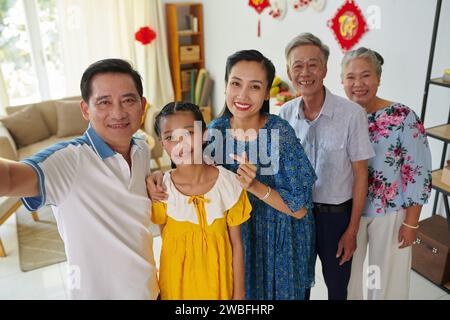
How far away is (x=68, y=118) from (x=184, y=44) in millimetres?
2066

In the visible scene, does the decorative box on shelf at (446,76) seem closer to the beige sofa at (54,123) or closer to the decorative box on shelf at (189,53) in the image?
the beige sofa at (54,123)

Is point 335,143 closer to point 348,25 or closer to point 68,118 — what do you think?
point 348,25

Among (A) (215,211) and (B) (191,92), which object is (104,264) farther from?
(B) (191,92)

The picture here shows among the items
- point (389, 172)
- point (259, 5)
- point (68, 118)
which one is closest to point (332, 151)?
point (389, 172)

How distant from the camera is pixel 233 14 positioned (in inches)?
167

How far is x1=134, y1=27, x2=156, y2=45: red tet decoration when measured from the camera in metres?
4.66

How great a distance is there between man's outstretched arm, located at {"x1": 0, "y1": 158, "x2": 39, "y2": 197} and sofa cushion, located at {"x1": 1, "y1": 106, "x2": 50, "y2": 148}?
10.4 ft

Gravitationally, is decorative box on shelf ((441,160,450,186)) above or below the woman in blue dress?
below

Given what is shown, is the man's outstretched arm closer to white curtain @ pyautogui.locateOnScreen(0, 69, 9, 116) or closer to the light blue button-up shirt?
the light blue button-up shirt

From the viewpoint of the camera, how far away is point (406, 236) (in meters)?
1.63

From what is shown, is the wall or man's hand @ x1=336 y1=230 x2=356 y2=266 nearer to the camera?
man's hand @ x1=336 y1=230 x2=356 y2=266

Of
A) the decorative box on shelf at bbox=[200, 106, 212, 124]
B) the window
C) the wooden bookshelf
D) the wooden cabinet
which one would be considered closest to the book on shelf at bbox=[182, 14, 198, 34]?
the wooden cabinet

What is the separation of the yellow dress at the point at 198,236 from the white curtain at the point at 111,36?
10.8 ft

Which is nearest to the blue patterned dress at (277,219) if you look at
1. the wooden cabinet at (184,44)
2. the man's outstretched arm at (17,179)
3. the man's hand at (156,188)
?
the man's hand at (156,188)
